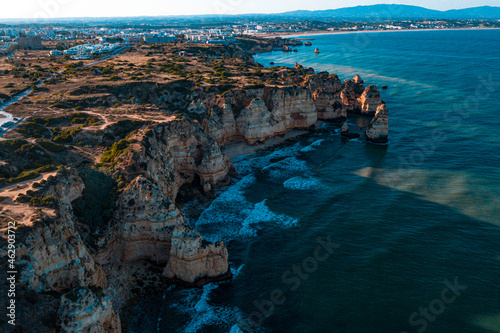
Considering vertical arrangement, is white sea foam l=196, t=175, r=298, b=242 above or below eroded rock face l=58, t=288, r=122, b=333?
below

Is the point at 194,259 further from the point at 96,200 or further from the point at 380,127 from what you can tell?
the point at 380,127

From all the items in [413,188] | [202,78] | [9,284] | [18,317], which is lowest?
[413,188]

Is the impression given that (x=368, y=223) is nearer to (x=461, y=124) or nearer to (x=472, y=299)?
(x=472, y=299)

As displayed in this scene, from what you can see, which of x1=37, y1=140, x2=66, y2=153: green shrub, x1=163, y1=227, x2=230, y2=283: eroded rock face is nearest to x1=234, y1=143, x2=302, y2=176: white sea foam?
x1=163, y1=227, x2=230, y2=283: eroded rock face

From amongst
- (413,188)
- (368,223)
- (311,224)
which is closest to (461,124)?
(413,188)

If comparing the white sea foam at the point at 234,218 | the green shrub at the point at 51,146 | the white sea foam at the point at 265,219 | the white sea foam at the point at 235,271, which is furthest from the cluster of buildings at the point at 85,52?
the white sea foam at the point at 235,271

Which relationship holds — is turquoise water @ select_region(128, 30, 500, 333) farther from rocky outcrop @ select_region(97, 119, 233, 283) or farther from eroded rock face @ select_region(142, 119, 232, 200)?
eroded rock face @ select_region(142, 119, 232, 200)

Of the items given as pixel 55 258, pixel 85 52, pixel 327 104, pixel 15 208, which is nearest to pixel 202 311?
pixel 55 258
